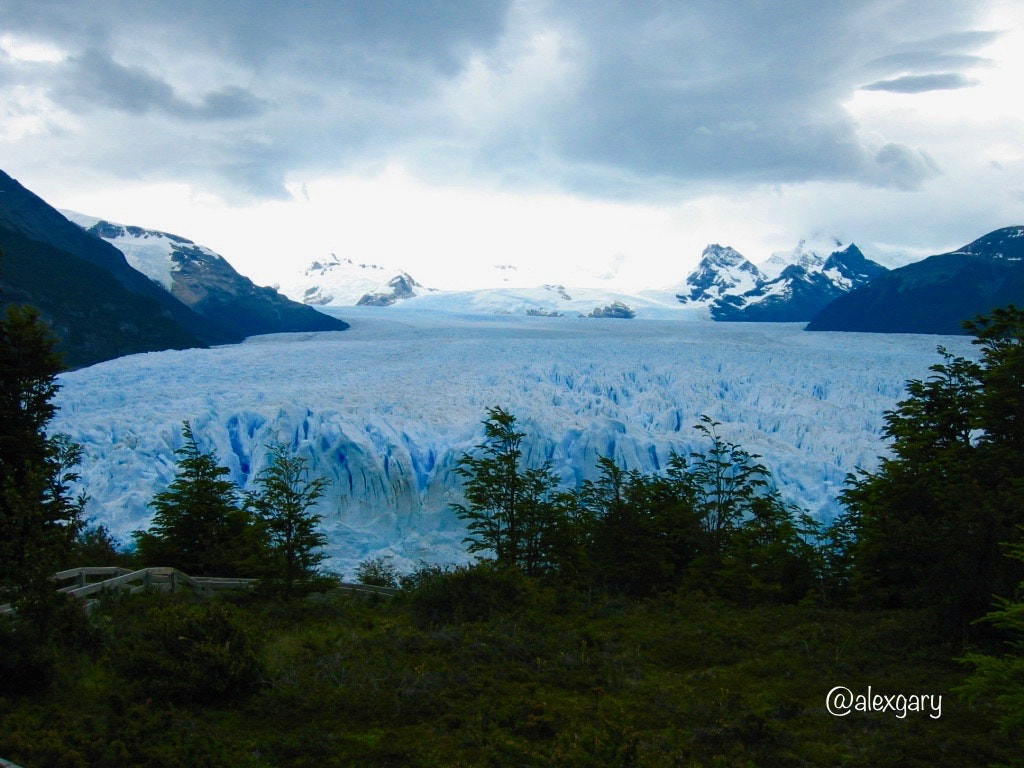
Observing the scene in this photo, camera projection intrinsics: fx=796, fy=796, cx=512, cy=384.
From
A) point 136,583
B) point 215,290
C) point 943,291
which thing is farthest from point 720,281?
point 136,583

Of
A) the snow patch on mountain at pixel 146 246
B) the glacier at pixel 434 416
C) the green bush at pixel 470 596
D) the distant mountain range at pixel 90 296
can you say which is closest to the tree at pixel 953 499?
the green bush at pixel 470 596

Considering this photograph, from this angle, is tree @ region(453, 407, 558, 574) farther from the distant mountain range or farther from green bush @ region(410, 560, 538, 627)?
the distant mountain range

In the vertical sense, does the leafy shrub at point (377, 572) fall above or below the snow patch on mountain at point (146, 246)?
below

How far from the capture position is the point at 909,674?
8328 millimetres

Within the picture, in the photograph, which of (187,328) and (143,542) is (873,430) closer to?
(143,542)

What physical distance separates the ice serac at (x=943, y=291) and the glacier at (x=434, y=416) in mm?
35390

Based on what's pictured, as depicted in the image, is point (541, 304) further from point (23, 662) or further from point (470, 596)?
point (23, 662)

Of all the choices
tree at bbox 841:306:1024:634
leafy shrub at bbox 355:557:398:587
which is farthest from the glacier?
tree at bbox 841:306:1024:634

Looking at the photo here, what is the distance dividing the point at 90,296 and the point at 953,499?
173 ft

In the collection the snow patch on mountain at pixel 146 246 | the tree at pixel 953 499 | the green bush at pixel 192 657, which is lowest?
the green bush at pixel 192 657

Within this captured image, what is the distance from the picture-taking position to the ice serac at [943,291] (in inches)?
2835

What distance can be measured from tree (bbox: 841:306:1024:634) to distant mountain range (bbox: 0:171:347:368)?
36396 millimetres

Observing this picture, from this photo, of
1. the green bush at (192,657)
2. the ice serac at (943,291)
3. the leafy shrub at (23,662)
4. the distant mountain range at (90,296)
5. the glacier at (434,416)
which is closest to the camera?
the leafy shrub at (23,662)

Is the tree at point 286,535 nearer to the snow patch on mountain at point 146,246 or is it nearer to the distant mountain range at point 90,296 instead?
the distant mountain range at point 90,296
